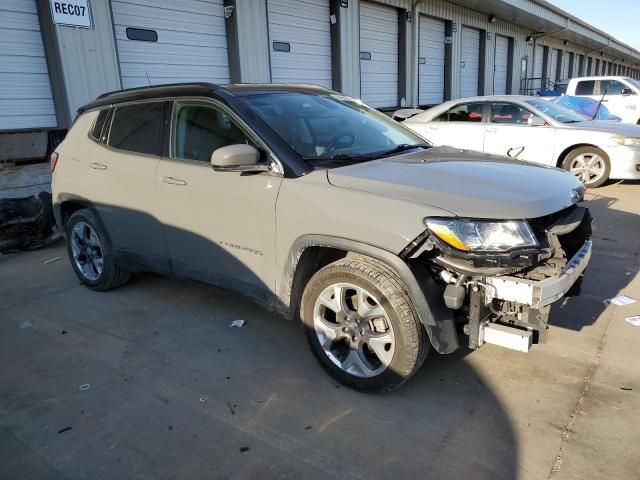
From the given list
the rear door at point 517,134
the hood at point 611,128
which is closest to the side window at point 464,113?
the rear door at point 517,134

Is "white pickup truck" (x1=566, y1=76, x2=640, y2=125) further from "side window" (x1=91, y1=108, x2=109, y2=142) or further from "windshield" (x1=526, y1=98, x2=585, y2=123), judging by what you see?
"side window" (x1=91, y1=108, x2=109, y2=142)

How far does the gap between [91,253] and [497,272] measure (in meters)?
3.76

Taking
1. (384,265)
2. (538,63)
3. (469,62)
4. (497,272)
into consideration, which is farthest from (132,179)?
(538,63)

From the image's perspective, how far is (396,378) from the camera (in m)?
2.86

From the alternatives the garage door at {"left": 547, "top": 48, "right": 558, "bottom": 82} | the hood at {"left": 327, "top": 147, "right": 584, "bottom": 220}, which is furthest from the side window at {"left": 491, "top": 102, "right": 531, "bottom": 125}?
the garage door at {"left": 547, "top": 48, "right": 558, "bottom": 82}

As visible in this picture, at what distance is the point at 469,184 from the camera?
283 cm

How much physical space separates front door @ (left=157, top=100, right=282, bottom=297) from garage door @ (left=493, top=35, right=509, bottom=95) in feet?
67.2

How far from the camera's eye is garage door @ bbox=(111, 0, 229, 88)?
27.2 feet

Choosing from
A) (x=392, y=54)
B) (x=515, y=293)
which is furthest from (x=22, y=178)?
(x=392, y=54)

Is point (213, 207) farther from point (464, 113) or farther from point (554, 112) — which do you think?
point (554, 112)

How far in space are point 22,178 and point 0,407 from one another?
17.6 feet

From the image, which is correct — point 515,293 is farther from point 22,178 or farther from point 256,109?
point 22,178

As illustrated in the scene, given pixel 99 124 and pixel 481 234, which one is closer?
pixel 481 234

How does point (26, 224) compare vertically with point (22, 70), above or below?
below
